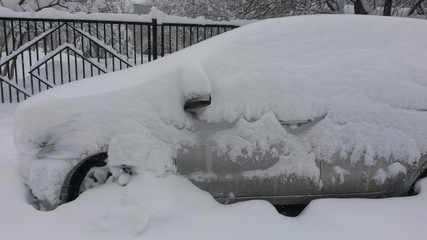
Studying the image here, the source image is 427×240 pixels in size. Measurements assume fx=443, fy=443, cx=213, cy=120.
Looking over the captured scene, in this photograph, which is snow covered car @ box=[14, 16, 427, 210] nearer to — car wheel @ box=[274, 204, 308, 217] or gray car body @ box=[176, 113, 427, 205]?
gray car body @ box=[176, 113, 427, 205]

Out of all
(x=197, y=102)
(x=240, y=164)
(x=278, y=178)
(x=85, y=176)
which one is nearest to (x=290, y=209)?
(x=278, y=178)

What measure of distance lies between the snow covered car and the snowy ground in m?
0.14

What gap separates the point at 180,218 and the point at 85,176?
835 millimetres

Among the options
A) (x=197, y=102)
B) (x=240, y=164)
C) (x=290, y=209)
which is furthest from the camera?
(x=290, y=209)

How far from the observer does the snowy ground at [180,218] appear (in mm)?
2904

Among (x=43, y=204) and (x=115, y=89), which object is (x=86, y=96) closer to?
(x=115, y=89)

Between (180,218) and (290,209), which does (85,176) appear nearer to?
(180,218)

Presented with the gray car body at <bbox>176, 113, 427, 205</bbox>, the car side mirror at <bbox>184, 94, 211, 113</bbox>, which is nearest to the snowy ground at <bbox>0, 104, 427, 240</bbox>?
the gray car body at <bbox>176, 113, 427, 205</bbox>

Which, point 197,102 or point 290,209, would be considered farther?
point 290,209

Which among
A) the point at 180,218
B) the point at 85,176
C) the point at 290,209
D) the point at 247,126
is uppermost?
the point at 247,126

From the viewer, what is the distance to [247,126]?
3.35 metres

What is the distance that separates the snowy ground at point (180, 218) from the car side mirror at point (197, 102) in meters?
0.54

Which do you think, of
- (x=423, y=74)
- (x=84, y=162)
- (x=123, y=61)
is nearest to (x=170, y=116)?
(x=84, y=162)

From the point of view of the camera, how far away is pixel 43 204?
10.6 ft
